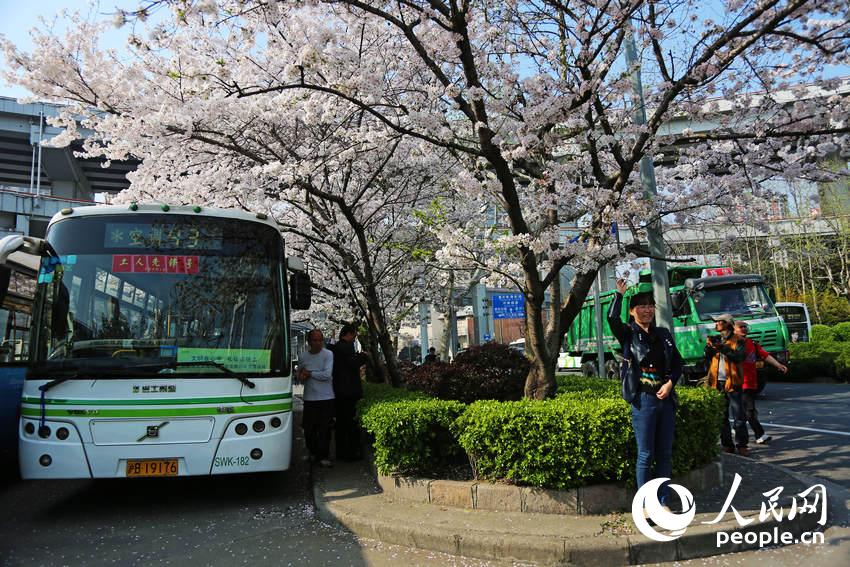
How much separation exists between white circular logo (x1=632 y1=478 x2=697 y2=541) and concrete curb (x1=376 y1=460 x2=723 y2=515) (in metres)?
0.25

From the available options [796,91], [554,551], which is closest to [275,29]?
[796,91]

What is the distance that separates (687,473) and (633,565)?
147 centimetres

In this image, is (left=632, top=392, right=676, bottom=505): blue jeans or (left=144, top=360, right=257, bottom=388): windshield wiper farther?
(left=144, top=360, right=257, bottom=388): windshield wiper

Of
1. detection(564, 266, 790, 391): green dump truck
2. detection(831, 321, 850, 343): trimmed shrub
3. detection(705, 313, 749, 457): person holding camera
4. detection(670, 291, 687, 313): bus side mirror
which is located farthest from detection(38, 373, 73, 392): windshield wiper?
detection(831, 321, 850, 343): trimmed shrub

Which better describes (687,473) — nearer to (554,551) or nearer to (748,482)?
(748,482)

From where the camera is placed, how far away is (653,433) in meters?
4.86

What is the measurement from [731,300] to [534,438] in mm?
12823

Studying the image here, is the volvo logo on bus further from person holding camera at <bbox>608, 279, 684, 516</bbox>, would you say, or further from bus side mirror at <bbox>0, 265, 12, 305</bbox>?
person holding camera at <bbox>608, 279, 684, 516</bbox>

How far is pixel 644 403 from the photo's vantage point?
4.86 meters

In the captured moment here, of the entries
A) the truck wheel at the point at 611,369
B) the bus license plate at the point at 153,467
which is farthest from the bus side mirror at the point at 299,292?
the truck wheel at the point at 611,369

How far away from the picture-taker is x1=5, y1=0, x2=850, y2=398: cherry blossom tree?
6.65 m

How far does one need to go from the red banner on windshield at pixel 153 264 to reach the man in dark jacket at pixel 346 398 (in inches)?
94.2

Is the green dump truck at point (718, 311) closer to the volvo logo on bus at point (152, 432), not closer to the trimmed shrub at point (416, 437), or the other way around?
the trimmed shrub at point (416, 437)

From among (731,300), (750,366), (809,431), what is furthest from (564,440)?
(731,300)
